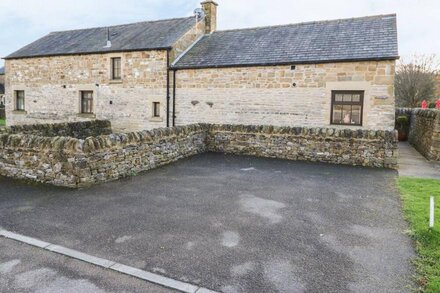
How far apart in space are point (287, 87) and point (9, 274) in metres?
12.4

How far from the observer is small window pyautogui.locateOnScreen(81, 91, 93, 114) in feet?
62.5

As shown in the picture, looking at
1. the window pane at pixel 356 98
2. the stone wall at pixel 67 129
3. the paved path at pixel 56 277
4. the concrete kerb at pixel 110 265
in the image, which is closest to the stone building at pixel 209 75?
the window pane at pixel 356 98

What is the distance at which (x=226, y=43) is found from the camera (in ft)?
57.7

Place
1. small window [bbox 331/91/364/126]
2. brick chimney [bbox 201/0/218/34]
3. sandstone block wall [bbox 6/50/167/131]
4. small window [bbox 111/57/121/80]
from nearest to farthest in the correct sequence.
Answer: small window [bbox 331/91/364/126] < sandstone block wall [bbox 6/50/167/131] < small window [bbox 111/57/121/80] < brick chimney [bbox 201/0/218/34]

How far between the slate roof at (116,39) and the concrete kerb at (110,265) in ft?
43.1

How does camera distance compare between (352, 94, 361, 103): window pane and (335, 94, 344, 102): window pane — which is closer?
(352, 94, 361, 103): window pane

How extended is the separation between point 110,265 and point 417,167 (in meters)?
10.7

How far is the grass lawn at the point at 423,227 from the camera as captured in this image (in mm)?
3883

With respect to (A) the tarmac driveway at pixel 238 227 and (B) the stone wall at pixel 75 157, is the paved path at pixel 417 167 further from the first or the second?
(B) the stone wall at pixel 75 157

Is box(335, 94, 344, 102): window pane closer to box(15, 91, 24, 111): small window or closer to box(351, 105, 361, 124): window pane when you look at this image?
box(351, 105, 361, 124): window pane

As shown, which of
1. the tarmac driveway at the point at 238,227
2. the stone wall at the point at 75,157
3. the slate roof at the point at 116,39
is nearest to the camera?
the tarmac driveway at the point at 238,227

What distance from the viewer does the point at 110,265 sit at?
13.6 ft

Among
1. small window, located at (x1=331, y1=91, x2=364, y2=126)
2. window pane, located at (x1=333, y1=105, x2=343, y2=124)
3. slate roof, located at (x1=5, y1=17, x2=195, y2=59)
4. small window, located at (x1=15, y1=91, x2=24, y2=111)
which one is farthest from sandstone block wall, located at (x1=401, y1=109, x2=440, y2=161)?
small window, located at (x1=15, y1=91, x2=24, y2=111)

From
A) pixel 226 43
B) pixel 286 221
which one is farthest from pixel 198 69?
pixel 286 221
